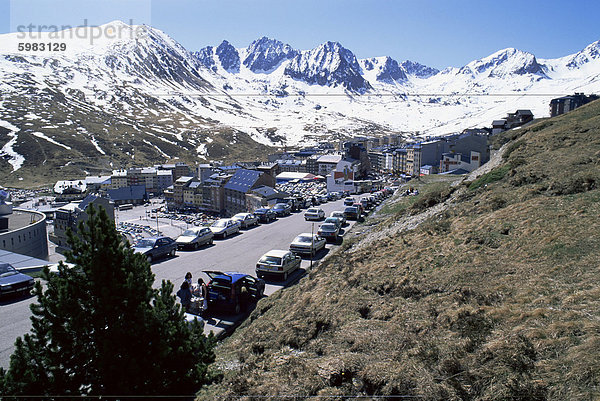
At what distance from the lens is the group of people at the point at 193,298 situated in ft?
36.3

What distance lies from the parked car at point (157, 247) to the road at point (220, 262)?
38cm

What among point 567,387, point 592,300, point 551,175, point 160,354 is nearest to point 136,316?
point 160,354

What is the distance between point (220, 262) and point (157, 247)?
2865 mm

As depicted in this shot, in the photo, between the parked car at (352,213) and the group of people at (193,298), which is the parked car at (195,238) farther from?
the parked car at (352,213)

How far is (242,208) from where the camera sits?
74125 millimetres

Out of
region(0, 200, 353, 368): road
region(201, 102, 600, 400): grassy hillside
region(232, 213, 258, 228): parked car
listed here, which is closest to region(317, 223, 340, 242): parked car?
region(0, 200, 353, 368): road

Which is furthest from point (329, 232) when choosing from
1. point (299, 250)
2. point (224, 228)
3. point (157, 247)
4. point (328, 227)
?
point (157, 247)

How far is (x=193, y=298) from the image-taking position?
11438 millimetres

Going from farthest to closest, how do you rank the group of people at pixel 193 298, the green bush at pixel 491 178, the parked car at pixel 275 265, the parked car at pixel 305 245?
the green bush at pixel 491 178
the parked car at pixel 305 245
the parked car at pixel 275 265
the group of people at pixel 193 298

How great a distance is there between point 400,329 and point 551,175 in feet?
40.7

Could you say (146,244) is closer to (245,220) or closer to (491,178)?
(245,220)

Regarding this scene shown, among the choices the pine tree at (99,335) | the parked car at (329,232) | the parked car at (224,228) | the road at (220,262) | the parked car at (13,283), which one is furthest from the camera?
the parked car at (329,232)

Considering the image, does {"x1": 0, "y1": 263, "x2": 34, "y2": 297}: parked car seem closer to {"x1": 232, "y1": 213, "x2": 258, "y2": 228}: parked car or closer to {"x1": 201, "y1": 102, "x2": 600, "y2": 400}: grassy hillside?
{"x1": 201, "y1": 102, "x2": 600, "y2": 400}: grassy hillside

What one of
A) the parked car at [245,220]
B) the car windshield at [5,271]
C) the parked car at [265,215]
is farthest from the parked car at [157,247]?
the parked car at [265,215]
